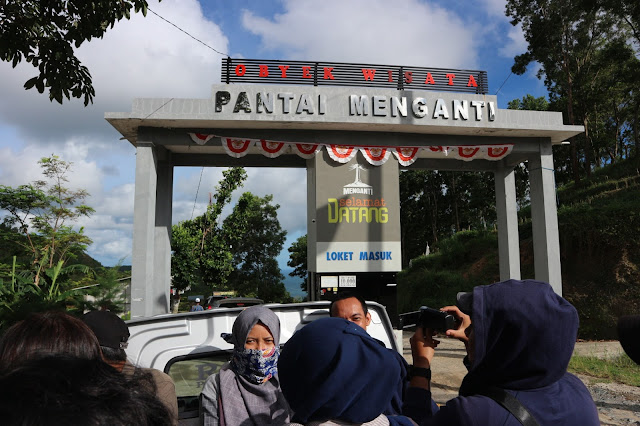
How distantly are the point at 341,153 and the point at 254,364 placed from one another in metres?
8.00

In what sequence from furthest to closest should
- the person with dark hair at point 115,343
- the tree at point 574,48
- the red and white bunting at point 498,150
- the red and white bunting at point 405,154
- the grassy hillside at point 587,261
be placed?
the tree at point 574,48
the grassy hillside at point 587,261
the red and white bunting at point 498,150
the red and white bunting at point 405,154
the person with dark hair at point 115,343

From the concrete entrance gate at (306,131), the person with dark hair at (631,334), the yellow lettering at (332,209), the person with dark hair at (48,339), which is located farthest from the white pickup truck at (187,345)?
the yellow lettering at (332,209)

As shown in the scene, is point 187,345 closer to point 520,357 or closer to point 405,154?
point 520,357

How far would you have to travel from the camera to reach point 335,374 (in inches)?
50.0

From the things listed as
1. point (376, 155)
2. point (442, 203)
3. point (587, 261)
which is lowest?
point (587, 261)

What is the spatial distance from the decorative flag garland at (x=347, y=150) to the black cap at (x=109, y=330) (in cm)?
772

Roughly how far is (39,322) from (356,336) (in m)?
0.86

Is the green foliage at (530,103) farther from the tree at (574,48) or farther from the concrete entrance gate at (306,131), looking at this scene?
the concrete entrance gate at (306,131)

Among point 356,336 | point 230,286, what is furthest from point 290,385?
point 230,286

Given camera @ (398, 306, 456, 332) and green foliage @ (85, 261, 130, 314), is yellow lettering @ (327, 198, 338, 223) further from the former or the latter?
camera @ (398, 306, 456, 332)

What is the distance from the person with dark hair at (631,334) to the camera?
1.86 meters

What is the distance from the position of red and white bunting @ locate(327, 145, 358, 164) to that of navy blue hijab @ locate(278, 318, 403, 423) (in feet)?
28.8

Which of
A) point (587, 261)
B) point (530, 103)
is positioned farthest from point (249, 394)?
point (530, 103)

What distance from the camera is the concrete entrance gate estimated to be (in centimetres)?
929
